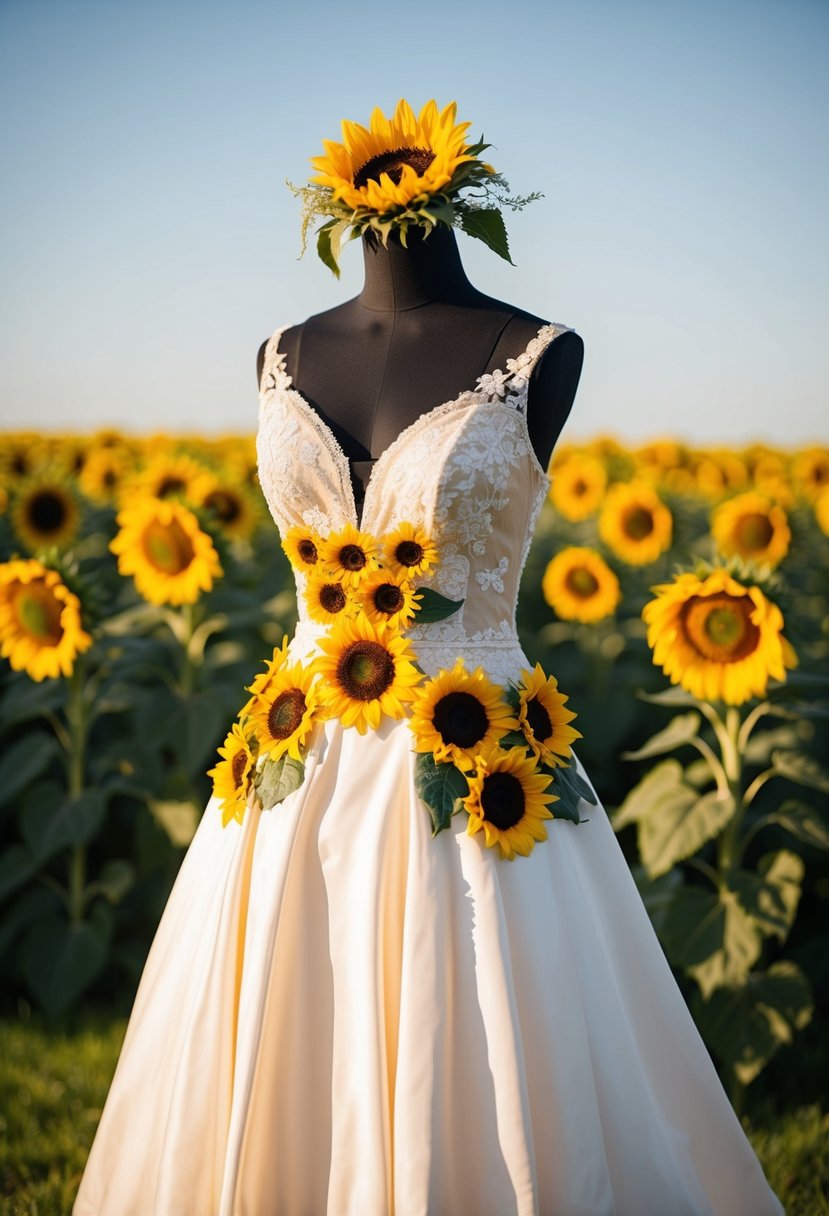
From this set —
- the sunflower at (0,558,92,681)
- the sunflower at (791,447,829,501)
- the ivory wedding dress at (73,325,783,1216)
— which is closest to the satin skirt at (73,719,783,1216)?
the ivory wedding dress at (73,325,783,1216)

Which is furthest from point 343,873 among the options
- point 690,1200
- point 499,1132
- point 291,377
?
point 291,377

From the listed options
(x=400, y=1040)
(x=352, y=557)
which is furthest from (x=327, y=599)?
(x=400, y=1040)

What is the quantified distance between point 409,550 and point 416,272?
0.69 meters

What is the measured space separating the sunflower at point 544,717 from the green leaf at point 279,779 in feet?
1.57

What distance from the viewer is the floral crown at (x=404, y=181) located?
2387 mm

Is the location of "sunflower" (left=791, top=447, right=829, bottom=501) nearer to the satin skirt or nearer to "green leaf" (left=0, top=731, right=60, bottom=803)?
"green leaf" (left=0, top=731, right=60, bottom=803)

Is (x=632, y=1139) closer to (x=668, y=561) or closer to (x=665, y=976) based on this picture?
(x=665, y=976)

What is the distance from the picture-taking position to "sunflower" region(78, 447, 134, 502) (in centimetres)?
716

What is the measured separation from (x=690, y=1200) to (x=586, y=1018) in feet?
1.40

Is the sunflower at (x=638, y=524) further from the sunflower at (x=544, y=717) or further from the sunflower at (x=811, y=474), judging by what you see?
the sunflower at (x=544, y=717)

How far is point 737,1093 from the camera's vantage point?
3.62 metres

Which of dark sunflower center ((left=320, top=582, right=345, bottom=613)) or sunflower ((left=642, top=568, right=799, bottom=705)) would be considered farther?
sunflower ((left=642, top=568, right=799, bottom=705))

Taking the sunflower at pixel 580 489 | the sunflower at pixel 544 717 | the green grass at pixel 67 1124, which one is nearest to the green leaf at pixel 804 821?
the green grass at pixel 67 1124

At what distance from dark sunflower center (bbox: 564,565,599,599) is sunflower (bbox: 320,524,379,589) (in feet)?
11.2
